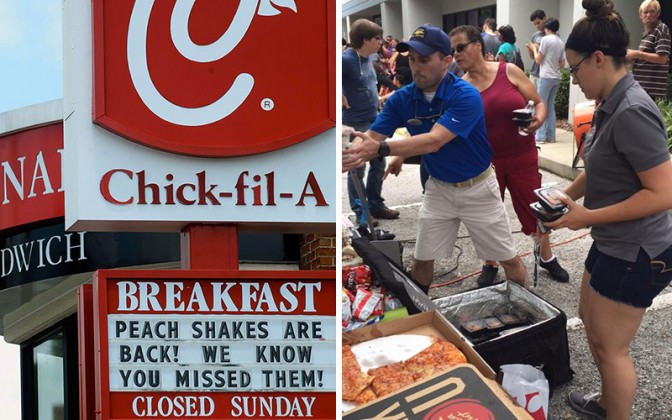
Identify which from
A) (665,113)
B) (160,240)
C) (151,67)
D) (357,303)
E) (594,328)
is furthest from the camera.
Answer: (665,113)

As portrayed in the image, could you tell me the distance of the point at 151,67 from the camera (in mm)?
2600

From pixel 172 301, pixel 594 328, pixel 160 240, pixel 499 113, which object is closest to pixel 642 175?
pixel 594 328

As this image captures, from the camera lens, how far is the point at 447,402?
8.75 ft

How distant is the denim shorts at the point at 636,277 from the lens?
275 cm

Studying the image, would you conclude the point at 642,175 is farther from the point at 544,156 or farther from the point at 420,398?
the point at 544,156

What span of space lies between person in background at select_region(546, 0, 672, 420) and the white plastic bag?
0.27m

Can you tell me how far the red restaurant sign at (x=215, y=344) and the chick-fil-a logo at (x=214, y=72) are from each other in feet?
1.65

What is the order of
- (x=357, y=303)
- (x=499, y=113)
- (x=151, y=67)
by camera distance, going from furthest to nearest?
(x=499, y=113) < (x=357, y=303) < (x=151, y=67)

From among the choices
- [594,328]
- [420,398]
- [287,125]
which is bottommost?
[420,398]

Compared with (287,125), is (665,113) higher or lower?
higher

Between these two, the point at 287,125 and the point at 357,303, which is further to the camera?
the point at 357,303

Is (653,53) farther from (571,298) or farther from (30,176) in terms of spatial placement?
(30,176)

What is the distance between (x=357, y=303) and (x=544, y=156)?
6320mm

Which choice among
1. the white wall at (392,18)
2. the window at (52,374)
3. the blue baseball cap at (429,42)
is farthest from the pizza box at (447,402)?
the white wall at (392,18)
